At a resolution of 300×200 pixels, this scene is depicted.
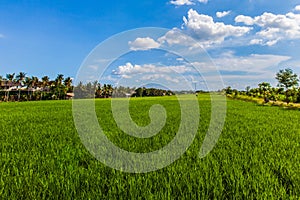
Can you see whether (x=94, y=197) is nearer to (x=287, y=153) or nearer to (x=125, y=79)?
(x=287, y=153)

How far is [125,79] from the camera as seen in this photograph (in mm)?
5508

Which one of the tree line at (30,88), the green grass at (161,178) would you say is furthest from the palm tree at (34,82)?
the green grass at (161,178)

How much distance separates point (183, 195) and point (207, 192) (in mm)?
232

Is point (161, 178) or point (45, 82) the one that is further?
point (45, 82)

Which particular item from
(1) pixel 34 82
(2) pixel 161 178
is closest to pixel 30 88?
(1) pixel 34 82

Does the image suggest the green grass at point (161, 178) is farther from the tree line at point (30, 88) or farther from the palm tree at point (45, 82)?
the palm tree at point (45, 82)

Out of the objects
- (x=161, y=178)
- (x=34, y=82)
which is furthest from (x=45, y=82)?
(x=161, y=178)

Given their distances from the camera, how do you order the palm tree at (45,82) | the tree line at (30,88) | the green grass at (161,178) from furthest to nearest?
the palm tree at (45,82)
the tree line at (30,88)
the green grass at (161,178)

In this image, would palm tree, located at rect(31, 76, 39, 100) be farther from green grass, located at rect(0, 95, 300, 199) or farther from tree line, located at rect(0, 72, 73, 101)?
green grass, located at rect(0, 95, 300, 199)

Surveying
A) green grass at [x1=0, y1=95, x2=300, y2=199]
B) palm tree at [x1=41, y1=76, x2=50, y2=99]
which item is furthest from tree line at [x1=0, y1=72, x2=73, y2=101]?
green grass at [x1=0, y1=95, x2=300, y2=199]

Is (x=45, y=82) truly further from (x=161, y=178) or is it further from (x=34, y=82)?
(x=161, y=178)

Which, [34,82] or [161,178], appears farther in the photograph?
[34,82]

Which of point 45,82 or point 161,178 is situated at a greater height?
point 45,82

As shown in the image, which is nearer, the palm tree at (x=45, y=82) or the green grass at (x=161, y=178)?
the green grass at (x=161, y=178)
